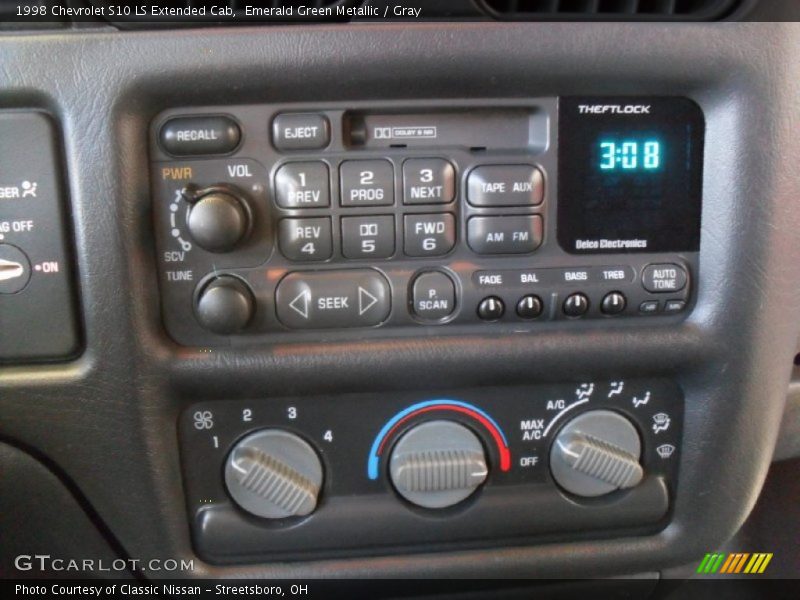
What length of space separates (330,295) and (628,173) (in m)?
0.28

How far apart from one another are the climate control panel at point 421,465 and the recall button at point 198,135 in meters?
0.22

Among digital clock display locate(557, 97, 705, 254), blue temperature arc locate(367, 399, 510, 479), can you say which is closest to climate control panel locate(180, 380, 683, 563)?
blue temperature arc locate(367, 399, 510, 479)

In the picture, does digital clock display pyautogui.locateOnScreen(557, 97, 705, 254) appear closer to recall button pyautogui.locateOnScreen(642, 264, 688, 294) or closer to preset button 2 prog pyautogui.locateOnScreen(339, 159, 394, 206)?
recall button pyautogui.locateOnScreen(642, 264, 688, 294)

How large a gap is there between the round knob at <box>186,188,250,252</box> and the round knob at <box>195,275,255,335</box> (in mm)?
33

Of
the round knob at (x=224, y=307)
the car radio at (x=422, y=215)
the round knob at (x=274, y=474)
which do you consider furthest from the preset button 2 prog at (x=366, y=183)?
the round knob at (x=274, y=474)

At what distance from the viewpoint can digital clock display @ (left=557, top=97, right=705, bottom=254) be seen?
622 millimetres

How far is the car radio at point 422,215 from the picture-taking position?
0.59m

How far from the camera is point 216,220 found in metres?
0.57

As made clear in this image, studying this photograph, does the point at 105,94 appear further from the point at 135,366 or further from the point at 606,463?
the point at 606,463

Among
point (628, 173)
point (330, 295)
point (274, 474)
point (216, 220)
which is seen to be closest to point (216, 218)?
point (216, 220)

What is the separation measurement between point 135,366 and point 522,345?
34 cm

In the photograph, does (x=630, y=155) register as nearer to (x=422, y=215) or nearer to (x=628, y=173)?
(x=628, y=173)

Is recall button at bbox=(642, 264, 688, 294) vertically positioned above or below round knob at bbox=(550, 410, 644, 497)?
above

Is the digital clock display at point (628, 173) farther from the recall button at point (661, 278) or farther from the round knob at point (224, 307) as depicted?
the round knob at point (224, 307)
